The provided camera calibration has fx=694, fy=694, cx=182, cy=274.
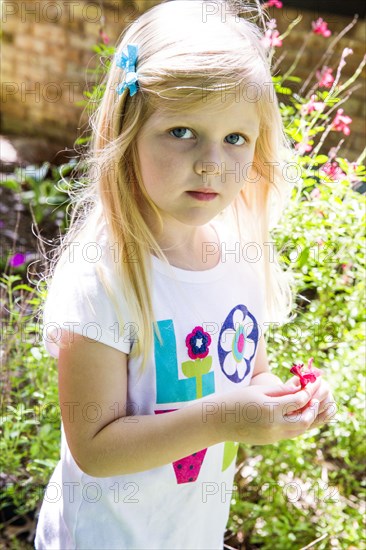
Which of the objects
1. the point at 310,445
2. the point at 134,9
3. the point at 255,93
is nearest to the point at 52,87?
the point at 134,9

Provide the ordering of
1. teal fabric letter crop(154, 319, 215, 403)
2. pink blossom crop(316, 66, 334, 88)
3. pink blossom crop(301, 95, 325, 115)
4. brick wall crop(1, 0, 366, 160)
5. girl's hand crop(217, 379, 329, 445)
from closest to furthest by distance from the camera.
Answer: girl's hand crop(217, 379, 329, 445) → teal fabric letter crop(154, 319, 215, 403) → pink blossom crop(301, 95, 325, 115) → pink blossom crop(316, 66, 334, 88) → brick wall crop(1, 0, 366, 160)

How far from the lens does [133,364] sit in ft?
3.82

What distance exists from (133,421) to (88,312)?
191mm

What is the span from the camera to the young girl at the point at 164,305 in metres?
1.10

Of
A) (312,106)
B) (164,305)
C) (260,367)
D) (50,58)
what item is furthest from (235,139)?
(50,58)

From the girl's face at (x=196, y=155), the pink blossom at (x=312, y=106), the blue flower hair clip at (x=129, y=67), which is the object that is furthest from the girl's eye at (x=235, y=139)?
the pink blossom at (x=312, y=106)

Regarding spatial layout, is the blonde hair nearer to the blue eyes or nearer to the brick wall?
the blue eyes

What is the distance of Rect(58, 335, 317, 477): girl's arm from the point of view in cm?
109

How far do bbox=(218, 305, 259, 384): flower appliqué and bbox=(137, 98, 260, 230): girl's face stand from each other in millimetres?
234

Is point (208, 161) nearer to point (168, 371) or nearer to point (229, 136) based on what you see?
point (229, 136)

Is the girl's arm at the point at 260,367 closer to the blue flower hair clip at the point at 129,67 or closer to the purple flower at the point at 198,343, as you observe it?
the purple flower at the point at 198,343

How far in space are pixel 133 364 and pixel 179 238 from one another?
256 millimetres

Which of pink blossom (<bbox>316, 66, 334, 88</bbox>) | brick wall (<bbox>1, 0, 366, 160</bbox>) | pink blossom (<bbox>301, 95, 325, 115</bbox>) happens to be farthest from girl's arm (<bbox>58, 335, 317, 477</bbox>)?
brick wall (<bbox>1, 0, 366, 160</bbox>)

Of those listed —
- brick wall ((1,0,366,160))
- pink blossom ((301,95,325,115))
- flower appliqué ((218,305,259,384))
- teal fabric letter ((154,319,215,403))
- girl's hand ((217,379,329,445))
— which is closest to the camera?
girl's hand ((217,379,329,445))
